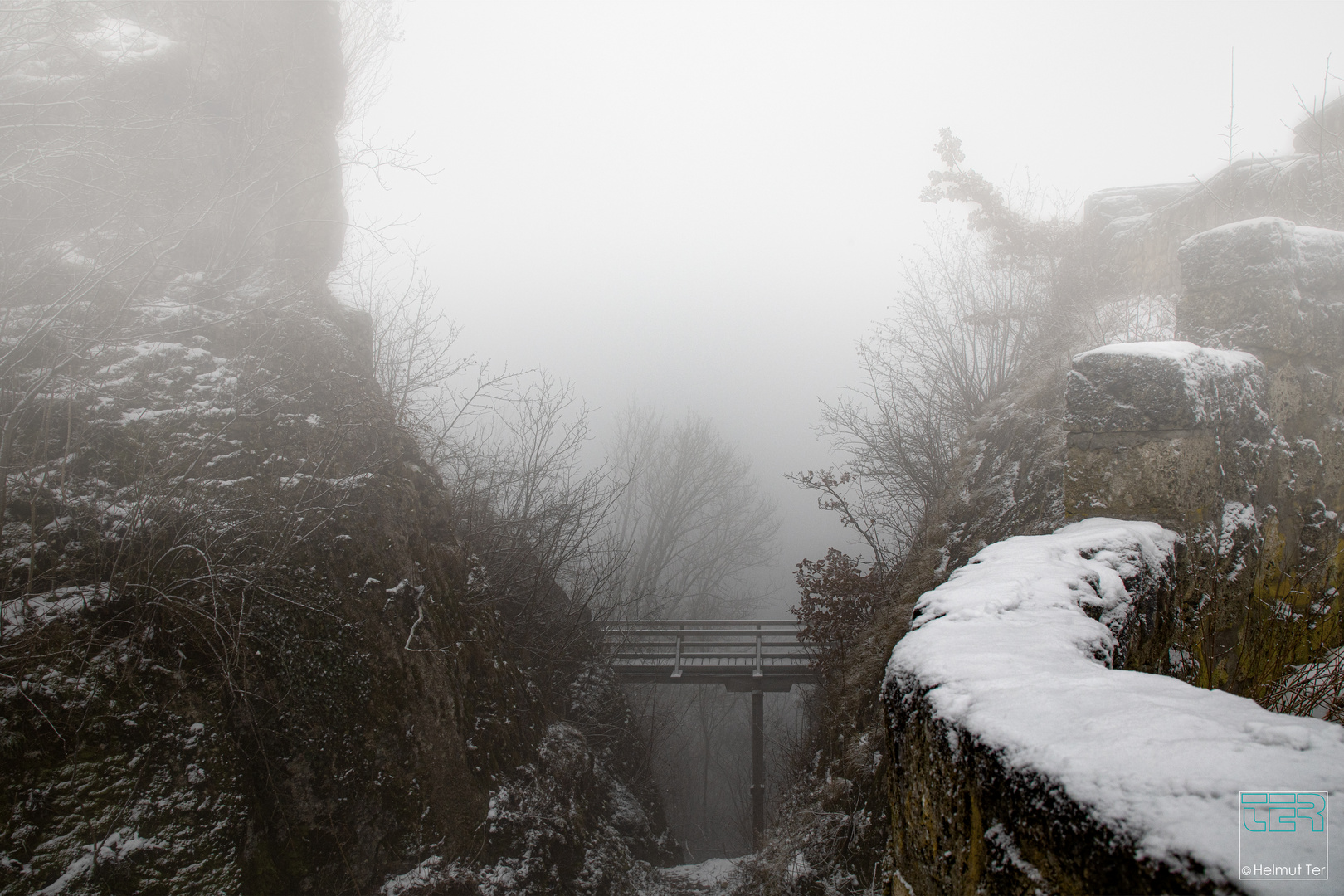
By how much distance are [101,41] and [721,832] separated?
3005 centimetres

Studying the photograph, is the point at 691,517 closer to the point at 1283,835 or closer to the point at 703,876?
the point at 703,876

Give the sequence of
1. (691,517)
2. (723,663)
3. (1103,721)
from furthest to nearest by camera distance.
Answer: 1. (691,517)
2. (723,663)
3. (1103,721)

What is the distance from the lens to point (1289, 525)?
4.78 metres

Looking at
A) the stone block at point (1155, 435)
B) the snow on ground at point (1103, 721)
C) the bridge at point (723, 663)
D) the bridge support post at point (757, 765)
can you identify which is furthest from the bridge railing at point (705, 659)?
the snow on ground at point (1103, 721)

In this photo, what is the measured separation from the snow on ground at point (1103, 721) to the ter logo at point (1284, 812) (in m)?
0.02

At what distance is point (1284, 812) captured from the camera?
3.53 ft

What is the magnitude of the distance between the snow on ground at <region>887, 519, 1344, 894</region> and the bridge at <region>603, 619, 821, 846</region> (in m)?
10.4

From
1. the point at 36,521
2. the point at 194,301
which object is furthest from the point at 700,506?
the point at 36,521

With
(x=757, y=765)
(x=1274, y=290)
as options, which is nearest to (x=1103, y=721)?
(x=1274, y=290)

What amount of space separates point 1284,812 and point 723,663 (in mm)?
12753

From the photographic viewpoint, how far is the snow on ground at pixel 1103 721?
45.4 inches

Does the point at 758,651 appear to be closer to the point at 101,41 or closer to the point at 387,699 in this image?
the point at 387,699

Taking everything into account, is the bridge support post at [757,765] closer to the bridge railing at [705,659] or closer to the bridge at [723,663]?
the bridge at [723,663]

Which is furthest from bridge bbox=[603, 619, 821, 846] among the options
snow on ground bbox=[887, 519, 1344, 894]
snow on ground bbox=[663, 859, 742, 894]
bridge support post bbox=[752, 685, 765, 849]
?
snow on ground bbox=[887, 519, 1344, 894]
